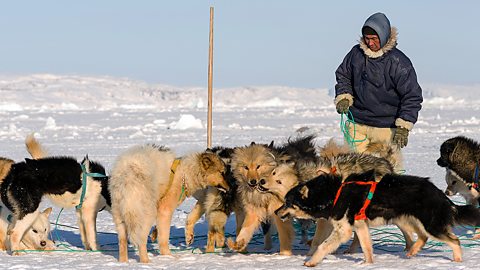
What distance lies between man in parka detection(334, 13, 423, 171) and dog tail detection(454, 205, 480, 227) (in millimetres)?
1477

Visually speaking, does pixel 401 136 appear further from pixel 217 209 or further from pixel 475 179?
pixel 217 209

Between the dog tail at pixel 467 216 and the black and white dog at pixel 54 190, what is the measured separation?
335 cm

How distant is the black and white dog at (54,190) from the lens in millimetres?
6383

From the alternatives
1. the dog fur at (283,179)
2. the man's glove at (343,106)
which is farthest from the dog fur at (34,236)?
the man's glove at (343,106)

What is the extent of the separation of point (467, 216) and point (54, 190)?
3.67 meters

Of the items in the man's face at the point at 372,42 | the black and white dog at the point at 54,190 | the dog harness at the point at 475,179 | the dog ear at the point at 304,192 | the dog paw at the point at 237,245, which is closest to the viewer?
the dog ear at the point at 304,192

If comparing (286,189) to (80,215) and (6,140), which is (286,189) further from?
(6,140)

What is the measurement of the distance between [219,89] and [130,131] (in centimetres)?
12006

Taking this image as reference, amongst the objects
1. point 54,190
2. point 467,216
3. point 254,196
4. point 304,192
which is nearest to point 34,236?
point 54,190

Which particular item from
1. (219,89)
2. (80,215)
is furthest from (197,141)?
(219,89)

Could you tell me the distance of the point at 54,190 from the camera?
662 centimetres

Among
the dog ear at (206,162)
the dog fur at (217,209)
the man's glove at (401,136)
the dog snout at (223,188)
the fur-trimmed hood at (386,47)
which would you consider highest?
the fur-trimmed hood at (386,47)

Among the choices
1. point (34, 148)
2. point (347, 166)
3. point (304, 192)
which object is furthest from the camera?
point (34, 148)

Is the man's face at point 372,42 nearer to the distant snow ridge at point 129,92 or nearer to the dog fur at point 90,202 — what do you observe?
the dog fur at point 90,202
